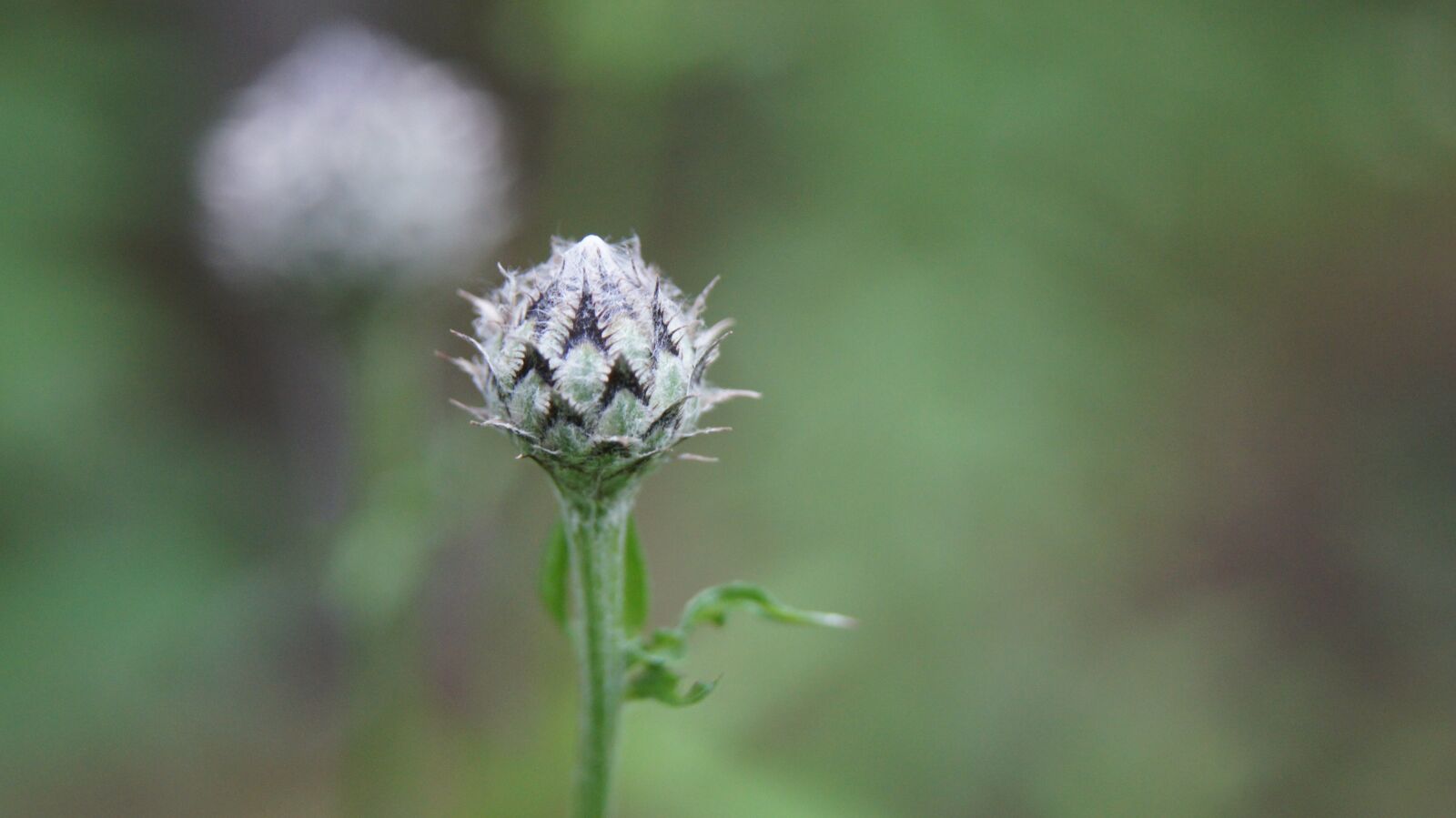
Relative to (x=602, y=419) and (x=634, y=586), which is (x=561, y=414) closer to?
(x=602, y=419)

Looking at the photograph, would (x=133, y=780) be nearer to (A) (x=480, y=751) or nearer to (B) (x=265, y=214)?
(A) (x=480, y=751)

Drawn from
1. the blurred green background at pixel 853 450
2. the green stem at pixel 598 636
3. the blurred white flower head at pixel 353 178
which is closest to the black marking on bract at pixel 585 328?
the green stem at pixel 598 636

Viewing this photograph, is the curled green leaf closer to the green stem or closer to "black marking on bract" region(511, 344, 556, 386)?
the green stem

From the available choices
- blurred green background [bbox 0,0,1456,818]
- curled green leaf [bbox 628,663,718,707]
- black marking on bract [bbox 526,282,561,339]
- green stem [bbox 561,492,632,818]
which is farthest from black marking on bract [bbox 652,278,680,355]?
blurred green background [bbox 0,0,1456,818]

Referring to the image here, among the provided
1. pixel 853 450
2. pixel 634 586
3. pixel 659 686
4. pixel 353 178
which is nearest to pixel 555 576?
pixel 634 586

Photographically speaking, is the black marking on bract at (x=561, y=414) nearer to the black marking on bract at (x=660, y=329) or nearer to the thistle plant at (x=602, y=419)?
the thistle plant at (x=602, y=419)
